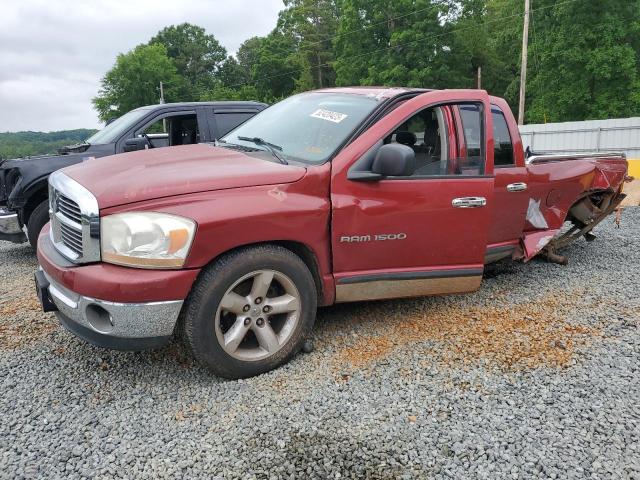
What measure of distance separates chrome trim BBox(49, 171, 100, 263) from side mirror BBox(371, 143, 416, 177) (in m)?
1.70

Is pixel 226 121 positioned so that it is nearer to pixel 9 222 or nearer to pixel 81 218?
pixel 9 222

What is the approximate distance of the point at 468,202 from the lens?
3686 millimetres

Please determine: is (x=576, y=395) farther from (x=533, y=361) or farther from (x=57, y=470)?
(x=57, y=470)

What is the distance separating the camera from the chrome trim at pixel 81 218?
2.76 meters

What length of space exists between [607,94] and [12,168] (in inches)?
1351

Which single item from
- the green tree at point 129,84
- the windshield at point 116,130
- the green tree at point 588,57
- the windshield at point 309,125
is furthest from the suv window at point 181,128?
the green tree at point 129,84

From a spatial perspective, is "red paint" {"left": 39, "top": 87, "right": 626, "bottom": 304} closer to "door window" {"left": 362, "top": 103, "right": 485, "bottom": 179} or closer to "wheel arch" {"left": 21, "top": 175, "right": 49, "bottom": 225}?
"door window" {"left": 362, "top": 103, "right": 485, "bottom": 179}

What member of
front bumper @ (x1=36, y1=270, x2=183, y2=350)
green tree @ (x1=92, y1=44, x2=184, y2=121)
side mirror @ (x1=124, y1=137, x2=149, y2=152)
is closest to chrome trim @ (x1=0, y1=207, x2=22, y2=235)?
side mirror @ (x1=124, y1=137, x2=149, y2=152)

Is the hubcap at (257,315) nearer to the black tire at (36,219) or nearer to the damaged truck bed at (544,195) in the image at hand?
the damaged truck bed at (544,195)

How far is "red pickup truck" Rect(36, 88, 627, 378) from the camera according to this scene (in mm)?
2768

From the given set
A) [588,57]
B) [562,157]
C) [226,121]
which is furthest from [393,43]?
[562,157]

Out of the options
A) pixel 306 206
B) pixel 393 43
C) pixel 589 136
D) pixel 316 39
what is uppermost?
pixel 316 39

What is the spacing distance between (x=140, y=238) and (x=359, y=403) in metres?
1.54

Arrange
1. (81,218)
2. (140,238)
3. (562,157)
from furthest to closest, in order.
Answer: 1. (562,157)
2. (81,218)
3. (140,238)
